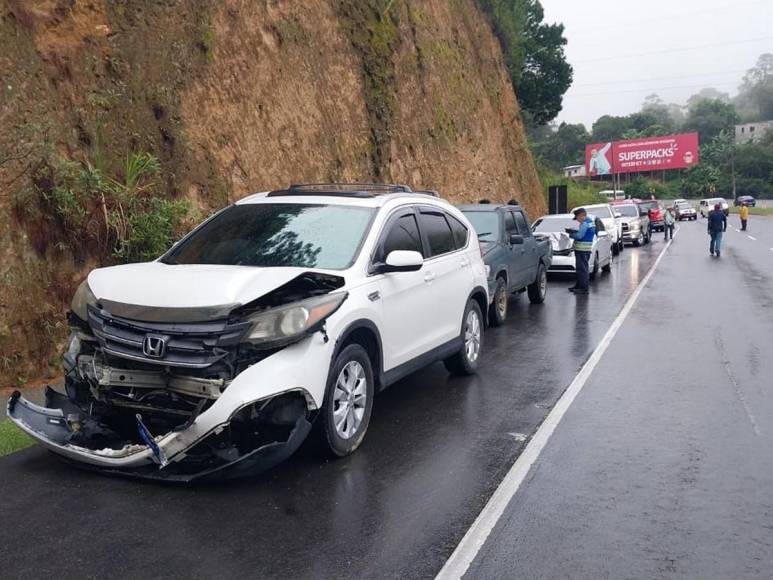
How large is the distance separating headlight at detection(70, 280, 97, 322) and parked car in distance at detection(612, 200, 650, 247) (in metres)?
27.1

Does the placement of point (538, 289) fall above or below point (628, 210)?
below

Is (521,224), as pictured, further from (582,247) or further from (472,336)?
(472,336)

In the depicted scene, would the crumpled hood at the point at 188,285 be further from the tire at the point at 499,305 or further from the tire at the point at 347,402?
the tire at the point at 499,305

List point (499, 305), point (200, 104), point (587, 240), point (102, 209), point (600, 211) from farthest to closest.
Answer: point (600, 211) < point (587, 240) < point (200, 104) < point (499, 305) < point (102, 209)

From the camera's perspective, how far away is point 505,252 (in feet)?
41.1

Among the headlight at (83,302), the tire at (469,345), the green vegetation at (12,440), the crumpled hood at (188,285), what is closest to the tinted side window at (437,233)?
the tire at (469,345)

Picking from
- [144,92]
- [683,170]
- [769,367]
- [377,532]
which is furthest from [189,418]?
[683,170]

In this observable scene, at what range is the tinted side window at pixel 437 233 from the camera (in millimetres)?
7609

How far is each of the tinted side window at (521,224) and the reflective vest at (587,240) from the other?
2451 millimetres

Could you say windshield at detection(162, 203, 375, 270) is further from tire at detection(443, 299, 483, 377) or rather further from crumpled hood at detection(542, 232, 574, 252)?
crumpled hood at detection(542, 232, 574, 252)

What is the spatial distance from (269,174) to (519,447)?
10108 millimetres

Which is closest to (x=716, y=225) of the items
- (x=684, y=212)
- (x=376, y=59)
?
(x=376, y=59)

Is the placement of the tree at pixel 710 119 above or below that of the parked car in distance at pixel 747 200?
above

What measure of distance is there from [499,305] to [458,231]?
4.16 meters
